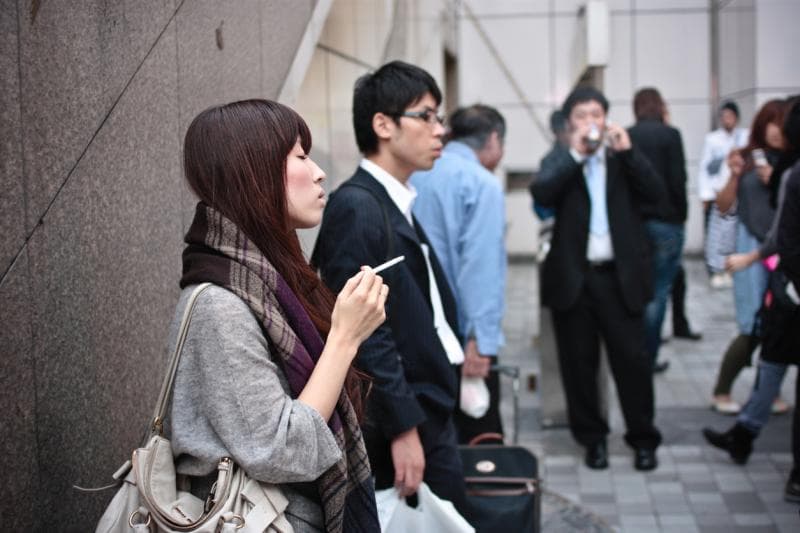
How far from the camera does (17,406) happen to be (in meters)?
2.14

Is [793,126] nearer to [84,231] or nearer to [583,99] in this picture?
[583,99]

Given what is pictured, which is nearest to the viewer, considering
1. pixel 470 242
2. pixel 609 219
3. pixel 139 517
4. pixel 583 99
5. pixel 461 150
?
pixel 139 517

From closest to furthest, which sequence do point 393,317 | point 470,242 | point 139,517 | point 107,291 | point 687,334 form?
point 139,517, point 107,291, point 393,317, point 470,242, point 687,334

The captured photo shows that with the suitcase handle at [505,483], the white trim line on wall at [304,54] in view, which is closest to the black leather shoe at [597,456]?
the suitcase handle at [505,483]

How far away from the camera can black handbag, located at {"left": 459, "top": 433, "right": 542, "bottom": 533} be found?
3334 mm

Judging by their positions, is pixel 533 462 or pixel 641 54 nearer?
pixel 533 462


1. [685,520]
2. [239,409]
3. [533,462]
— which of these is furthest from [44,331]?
[685,520]

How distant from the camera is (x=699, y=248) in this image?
13.2m

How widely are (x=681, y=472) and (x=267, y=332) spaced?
3998mm

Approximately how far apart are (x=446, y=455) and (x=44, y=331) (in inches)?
55.4

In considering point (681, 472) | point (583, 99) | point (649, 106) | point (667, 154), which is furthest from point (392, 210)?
point (649, 106)

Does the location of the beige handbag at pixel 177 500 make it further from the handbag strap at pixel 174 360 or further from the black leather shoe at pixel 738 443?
the black leather shoe at pixel 738 443

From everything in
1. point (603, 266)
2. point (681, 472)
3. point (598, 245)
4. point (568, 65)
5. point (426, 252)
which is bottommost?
point (681, 472)

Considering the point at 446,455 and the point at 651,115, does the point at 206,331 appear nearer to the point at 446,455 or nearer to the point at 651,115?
the point at 446,455
